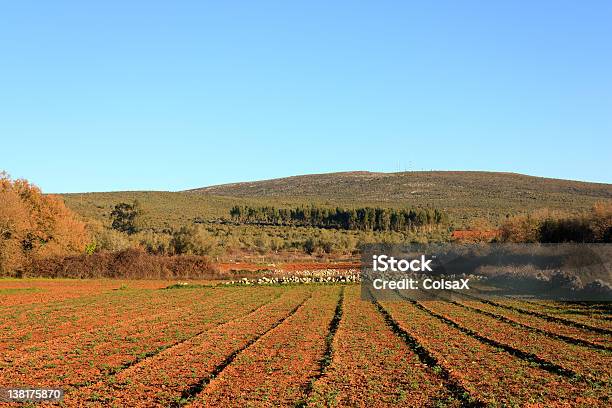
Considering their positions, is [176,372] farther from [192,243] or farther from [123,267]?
[192,243]

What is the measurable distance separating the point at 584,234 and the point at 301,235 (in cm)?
5332

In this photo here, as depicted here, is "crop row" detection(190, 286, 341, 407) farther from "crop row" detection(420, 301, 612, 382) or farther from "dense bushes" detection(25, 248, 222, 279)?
"dense bushes" detection(25, 248, 222, 279)

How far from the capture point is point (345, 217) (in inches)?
4126

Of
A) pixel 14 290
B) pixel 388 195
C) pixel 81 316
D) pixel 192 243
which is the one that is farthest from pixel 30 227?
pixel 388 195

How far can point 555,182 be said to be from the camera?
127438 millimetres

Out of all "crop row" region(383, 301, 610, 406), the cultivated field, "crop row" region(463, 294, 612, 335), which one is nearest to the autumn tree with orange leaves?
the cultivated field

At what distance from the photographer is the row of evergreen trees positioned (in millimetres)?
97312

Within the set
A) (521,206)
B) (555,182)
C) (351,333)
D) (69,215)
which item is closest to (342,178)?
(555,182)

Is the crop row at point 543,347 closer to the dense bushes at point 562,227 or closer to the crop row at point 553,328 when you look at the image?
the crop row at point 553,328

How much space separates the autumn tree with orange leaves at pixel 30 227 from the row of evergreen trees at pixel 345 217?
53069 millimetres

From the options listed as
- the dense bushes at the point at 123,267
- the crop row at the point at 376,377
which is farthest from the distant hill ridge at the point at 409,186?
the crop row at the point at 376,377

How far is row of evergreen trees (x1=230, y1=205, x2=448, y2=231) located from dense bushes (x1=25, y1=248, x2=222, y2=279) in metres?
50.2

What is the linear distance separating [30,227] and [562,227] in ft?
128

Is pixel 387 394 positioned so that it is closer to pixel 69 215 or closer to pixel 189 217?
pixel 69 215
